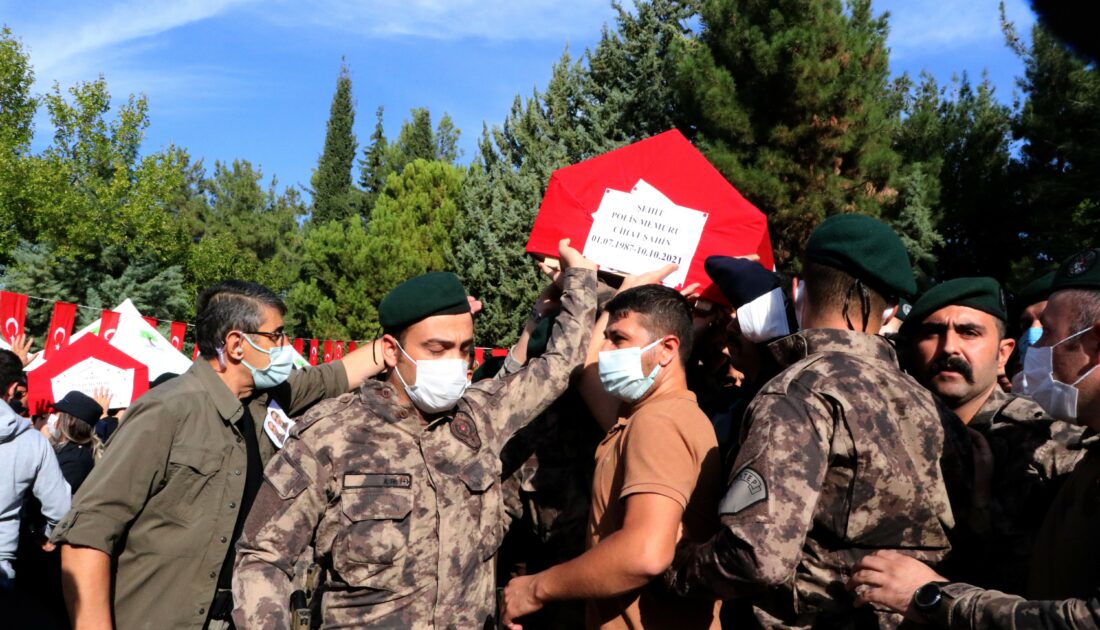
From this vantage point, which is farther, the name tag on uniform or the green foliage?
the green foliage

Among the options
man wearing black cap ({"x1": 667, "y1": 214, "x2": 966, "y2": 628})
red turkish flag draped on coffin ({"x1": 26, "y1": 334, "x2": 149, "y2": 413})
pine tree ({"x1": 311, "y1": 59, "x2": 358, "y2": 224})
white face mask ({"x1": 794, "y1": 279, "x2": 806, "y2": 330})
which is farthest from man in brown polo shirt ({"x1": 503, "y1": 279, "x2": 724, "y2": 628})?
pine tree ({"x1": 311, "y1": 59, "x2": 358, "y2": 224})

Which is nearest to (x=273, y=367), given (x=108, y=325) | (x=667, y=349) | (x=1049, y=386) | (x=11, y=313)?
(x=667, y=349)

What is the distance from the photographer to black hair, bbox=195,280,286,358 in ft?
12.8

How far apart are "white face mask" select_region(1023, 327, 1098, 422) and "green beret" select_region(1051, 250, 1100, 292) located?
14 cm

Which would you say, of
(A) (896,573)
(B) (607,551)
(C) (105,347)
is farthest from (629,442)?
(C) (105,347)

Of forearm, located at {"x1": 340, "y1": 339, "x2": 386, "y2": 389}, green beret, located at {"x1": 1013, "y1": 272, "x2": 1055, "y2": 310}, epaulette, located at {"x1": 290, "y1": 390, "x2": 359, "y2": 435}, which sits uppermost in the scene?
forearm, located at {"x1": 340, "y1": 339, "x2": 386, "y2": 389}

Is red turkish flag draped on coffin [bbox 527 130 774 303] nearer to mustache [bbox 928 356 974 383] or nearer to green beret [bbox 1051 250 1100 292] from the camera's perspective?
mustache [bbox 928 356 974 383]

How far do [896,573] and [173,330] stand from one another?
19600mm

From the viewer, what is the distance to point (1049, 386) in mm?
2457

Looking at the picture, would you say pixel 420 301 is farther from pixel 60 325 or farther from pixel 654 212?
pixel 60 325

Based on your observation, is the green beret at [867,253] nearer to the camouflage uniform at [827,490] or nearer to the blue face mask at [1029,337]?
the camouflage uniform at [827,490]

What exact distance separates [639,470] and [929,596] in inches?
34.2

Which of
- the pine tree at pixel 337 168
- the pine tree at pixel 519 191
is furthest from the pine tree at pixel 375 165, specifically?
the pine tree at pixel 519 191

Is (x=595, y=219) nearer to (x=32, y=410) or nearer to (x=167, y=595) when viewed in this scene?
(x=167, y=595)
